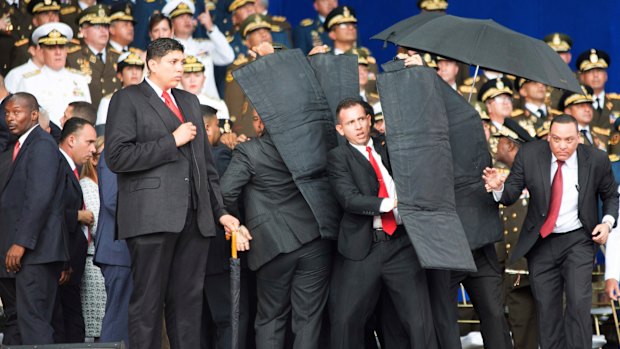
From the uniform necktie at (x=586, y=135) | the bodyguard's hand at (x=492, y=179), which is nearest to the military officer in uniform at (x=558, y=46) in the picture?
the uniform necktie at (x=586, y=135)

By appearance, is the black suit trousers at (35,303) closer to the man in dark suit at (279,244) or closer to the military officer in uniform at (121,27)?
the man in dark suit at (279,244)

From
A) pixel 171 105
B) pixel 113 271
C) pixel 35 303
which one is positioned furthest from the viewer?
pixel 113 271

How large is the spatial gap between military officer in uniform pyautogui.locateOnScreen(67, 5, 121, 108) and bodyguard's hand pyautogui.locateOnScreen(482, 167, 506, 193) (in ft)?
14.7

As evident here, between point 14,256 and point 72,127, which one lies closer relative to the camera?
point 14,256

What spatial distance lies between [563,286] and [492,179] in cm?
105

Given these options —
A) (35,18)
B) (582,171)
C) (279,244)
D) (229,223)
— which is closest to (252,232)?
(279,244)

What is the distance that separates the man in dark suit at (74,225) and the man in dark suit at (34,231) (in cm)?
22

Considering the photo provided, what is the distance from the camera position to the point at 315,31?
1377 centimetres

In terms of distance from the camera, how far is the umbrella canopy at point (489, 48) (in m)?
7.95

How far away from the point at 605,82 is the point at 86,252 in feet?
23.6

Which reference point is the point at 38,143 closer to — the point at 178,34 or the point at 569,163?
the point at 569,163

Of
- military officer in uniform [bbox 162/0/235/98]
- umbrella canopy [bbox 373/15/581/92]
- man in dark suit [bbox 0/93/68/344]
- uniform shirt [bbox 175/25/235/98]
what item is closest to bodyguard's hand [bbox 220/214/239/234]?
man in dark suit [bbox 0/93/68/344]

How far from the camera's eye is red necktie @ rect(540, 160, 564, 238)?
27.9 ft

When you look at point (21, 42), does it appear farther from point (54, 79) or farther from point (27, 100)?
point (27, 100)
